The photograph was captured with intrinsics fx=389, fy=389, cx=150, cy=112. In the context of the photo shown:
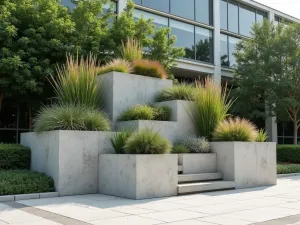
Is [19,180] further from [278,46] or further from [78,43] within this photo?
[278,46]

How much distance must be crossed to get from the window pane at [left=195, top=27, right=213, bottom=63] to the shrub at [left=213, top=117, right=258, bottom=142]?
472 inches

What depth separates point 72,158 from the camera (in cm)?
963

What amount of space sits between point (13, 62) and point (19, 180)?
4581mm

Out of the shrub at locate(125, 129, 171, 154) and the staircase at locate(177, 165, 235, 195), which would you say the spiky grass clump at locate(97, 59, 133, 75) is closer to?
the shrub at locate(125, 129, 171, 154)

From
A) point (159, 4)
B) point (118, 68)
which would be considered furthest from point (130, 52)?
point (159, 4)

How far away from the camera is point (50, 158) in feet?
32.0

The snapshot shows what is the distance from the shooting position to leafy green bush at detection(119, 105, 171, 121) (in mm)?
11477

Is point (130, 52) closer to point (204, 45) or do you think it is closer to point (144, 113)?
point (144, 113)

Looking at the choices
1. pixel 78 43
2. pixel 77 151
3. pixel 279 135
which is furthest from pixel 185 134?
pixel 279 135

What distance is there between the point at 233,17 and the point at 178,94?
15.3m

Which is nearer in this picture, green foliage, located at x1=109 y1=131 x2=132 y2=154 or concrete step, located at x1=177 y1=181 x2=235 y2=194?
concrete step, located at x1=177 y1=181 x2=235 y2=194

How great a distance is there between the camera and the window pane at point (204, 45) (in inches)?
918

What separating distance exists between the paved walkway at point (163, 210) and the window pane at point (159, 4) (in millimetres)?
14061

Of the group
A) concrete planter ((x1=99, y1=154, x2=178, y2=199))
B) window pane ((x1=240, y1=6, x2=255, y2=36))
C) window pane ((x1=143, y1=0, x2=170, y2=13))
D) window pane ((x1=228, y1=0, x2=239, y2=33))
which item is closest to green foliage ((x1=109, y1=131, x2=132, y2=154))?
concrete planter ((x1=99, y1=154, x2=178, y2=199))
